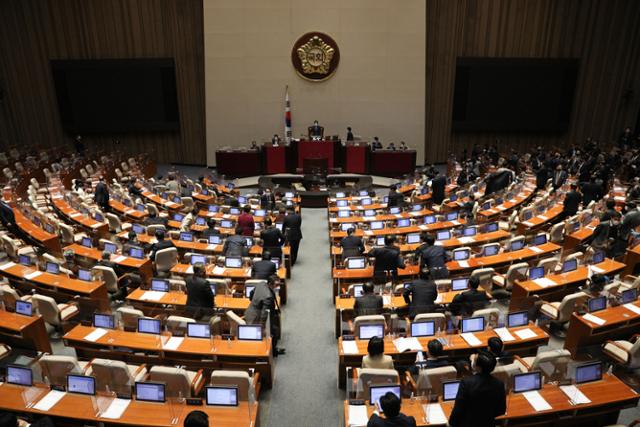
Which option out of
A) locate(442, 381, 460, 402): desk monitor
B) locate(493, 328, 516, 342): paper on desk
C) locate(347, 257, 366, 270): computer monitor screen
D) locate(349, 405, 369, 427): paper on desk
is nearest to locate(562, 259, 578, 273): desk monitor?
locate(493, 328, 516, 342): paper on desk

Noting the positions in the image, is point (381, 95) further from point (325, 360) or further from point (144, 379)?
point (144, 379)

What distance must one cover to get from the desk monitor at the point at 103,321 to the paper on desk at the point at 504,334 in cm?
550

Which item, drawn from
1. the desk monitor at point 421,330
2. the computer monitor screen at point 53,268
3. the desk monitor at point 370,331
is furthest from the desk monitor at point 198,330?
the computer monitor screen at point 53,268

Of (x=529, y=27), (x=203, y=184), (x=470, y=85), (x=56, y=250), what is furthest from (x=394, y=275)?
(x=529, y=27)

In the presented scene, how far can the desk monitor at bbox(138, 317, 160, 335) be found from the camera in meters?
6.49

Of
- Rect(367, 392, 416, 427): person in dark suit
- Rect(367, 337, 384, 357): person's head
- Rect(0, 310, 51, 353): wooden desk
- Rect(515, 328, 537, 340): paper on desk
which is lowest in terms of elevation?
Rect(0, 310, 51, 353): wooden desk

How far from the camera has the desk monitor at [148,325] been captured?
649 centimetres

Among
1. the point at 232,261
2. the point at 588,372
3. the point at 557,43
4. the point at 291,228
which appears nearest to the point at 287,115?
the point at 291,228

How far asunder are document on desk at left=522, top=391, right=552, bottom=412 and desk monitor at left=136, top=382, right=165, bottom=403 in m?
4.04

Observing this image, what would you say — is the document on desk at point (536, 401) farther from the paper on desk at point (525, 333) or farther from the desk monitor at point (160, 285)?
the desk monitor at point (160, 285)

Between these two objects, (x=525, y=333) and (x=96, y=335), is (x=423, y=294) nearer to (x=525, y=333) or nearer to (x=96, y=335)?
(x=525, y=333)

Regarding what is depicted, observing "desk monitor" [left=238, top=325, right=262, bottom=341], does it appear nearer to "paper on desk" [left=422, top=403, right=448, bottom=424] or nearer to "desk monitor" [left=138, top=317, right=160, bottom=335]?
"desk monitor" [left=138, top=317, right=160, bottom=335]

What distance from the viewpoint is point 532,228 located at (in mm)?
10914

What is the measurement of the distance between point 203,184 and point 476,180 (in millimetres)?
9678
